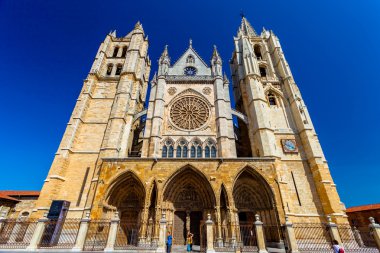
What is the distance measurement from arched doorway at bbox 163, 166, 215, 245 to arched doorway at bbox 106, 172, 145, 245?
189 cm

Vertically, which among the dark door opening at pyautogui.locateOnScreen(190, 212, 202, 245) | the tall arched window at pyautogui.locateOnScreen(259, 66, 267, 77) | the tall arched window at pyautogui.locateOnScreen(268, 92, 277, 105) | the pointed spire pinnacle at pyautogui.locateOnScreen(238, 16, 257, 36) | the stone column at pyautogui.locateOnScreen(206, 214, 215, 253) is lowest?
the stone column at pyautogui.locateOnScreen(206, 214, 215, 253)

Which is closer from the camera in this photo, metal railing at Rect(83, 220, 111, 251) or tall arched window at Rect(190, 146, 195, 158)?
metal railing at Rect(83, 220, 111, 251)

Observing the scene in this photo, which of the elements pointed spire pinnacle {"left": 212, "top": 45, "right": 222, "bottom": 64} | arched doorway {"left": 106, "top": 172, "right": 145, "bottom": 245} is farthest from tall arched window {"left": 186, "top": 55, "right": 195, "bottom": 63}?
arched doorway {"left": 106, "top": 172, "right": 145, "bottom": 245}

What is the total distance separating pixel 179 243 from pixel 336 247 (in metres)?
8.11

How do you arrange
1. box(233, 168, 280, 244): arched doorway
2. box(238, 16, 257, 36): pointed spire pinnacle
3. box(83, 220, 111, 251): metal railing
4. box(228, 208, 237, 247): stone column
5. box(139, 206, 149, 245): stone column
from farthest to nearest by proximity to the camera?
box(238, 16, 257, 36): pointed spire pinnacle, box(233, 168, 280, 244): arched doorway, box(139, 206, 149, 245): stone column, box(83, 220, 111, 251): metal railing, box(228, 208, 237, 247): stone column

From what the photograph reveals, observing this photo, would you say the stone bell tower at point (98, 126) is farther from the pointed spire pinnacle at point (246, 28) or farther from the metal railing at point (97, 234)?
the pointed spire pinnacle at point (246, 28)

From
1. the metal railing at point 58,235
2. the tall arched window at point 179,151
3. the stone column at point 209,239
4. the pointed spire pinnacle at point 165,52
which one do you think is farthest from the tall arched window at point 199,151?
the pointed spire pinnacle at point 165,52

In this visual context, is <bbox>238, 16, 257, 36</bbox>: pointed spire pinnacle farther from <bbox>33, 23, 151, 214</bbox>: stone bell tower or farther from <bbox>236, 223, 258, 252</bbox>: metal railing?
<bbox>236, 223, 258, 252</bbox>: metal railing

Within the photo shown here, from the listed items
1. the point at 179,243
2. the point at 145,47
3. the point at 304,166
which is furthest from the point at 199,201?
the point at 145,47

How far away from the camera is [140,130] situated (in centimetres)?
1973

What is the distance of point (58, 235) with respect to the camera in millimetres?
9977

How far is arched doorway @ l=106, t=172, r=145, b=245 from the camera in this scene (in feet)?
38.3

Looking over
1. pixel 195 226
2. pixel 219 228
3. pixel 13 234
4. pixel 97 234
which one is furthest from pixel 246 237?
pixel 13 234

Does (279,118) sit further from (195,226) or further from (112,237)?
(112,237)
